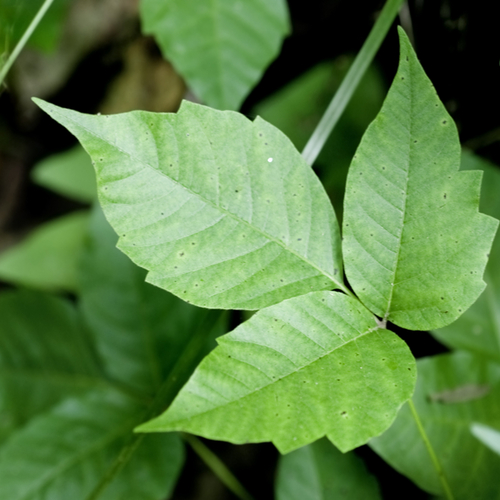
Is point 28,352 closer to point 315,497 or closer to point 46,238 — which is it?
point 46,238

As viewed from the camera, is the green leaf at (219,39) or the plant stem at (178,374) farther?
the green leaf at (219,39)

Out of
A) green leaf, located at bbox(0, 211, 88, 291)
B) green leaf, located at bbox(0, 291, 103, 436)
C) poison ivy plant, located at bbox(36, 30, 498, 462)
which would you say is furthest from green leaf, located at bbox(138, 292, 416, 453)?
green leaf, located at bbox(0, 211, 88, 291)

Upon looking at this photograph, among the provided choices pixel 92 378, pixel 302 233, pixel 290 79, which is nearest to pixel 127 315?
pixel 92 378

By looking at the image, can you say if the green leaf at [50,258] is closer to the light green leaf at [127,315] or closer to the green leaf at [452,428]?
the light green leaf at [127,315]

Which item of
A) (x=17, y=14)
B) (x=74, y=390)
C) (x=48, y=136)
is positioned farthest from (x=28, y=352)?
(x=48, y=136)

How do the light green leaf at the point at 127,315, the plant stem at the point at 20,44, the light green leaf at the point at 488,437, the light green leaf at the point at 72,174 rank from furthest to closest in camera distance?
the light green leaf at the point at 72,174
the light green leaf at the point at 127,315
the plant stem at the point at 20,44
the light green leaf at the point at 488,437

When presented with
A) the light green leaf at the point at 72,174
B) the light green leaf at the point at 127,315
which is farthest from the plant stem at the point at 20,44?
the light green leaf at the point at 72,174

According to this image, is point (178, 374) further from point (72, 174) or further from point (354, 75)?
point (72, 174)
